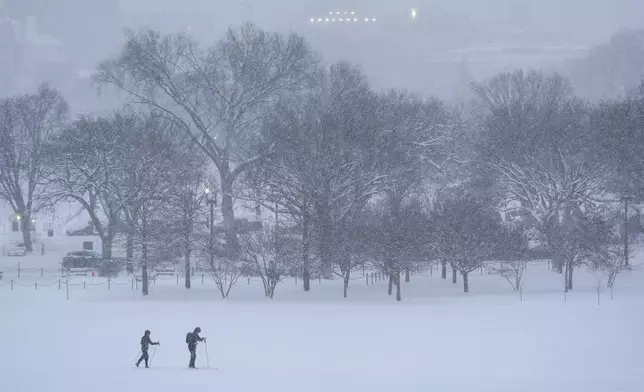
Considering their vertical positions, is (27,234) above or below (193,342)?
above

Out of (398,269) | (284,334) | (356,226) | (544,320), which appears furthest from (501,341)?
(356,226)

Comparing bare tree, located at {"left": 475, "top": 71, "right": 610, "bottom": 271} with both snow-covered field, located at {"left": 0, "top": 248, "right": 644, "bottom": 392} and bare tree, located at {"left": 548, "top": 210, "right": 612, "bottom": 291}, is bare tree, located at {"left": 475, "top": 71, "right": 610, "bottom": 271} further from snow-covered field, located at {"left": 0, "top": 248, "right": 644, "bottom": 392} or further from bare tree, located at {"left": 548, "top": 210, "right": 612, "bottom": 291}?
snow-covered field, located at {"left": 0, "top": 248, "right": 644, "bottom": 392}

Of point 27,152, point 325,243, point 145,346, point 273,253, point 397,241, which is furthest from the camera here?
point 27,152

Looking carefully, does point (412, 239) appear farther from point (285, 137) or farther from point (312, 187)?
point (285, 137)

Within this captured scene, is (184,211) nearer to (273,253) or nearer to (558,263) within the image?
(273,253)

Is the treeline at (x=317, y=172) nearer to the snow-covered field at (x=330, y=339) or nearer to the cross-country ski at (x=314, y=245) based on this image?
the cross-country ski at (x=314, y=245)

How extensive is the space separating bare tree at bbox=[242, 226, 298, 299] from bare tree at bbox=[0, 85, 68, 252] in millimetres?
12184

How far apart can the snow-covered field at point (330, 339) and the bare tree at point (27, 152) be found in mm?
12397

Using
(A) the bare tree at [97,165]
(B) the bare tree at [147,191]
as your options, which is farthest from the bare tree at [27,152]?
(B) the bare tree at [147,191]

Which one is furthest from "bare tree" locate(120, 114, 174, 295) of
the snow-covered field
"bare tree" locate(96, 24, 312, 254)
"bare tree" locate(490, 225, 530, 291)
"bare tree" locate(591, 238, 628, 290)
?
"bare tree" locate(591, 238, 628, 290)

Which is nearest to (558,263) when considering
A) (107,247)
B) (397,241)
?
(397,241)

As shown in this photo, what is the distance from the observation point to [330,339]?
24.3 m

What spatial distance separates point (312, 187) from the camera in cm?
3578

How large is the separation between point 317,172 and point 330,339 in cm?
1271
